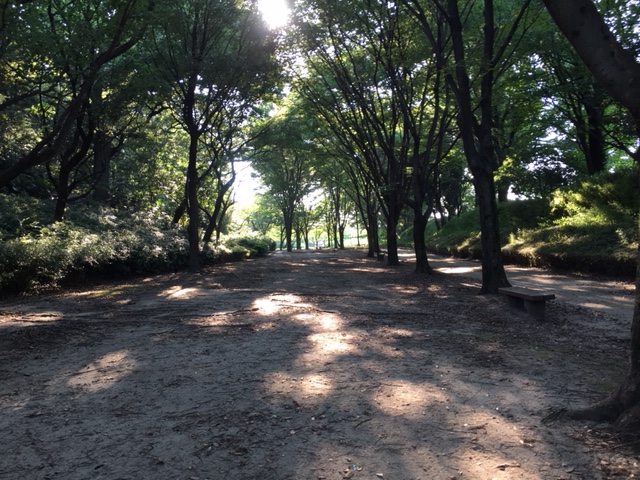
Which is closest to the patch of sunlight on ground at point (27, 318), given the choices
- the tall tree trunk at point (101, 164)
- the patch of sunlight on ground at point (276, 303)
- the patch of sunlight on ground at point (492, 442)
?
the patch of sunlight on ground at point (276, 303)

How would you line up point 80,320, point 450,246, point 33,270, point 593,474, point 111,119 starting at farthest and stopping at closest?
1. point 450,246
2. point 111,119
3. point 33,270
4. point 80,320
5. point 593,474

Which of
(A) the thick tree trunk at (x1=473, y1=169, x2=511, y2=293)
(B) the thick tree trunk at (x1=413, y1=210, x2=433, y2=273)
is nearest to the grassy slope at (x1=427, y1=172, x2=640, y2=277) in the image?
(B) the thick tree trunk at (x1=413, y1=210, x2=433, y2=273)

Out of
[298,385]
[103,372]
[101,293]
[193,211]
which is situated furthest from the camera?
[193,211]

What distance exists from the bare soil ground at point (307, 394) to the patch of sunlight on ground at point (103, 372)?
30 mm

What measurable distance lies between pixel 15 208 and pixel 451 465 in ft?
51.3

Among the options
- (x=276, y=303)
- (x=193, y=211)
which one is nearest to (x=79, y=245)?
(x=193, y=211)

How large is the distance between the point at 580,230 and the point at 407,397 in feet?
46.4

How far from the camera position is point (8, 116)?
47.6ft

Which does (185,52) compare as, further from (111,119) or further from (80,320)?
(80,320)

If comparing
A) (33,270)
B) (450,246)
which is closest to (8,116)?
(33,270)

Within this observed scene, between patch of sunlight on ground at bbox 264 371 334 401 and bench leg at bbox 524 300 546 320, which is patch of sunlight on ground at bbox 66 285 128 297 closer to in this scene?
patch of sunlight on ground at bbox 264 371 334 401

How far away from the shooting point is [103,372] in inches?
186

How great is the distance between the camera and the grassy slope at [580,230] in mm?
13062

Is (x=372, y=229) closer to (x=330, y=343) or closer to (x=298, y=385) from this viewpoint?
(x=330, y=343)
